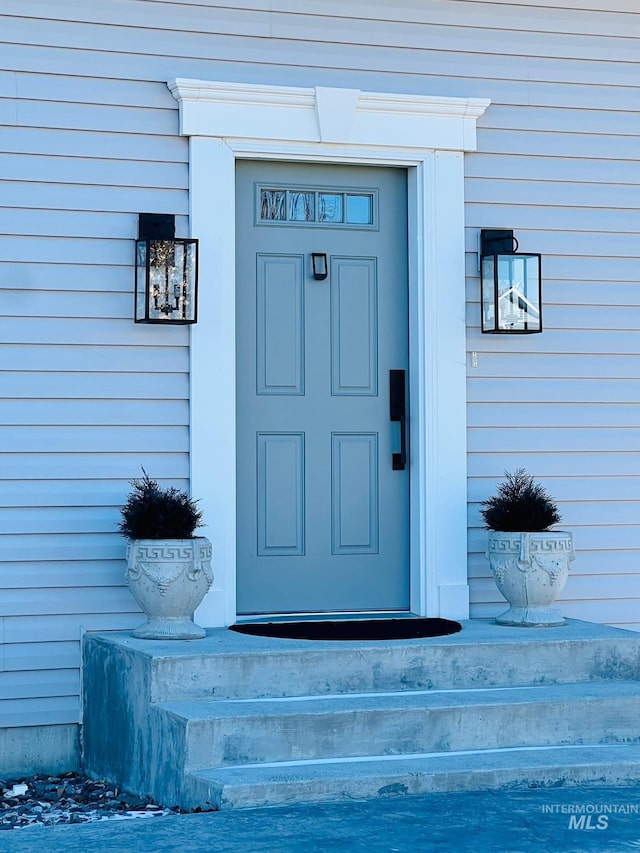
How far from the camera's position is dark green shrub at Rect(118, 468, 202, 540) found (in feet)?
15.5

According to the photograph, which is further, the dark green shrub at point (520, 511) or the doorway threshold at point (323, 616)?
the doorway threshold at point (323, 616)

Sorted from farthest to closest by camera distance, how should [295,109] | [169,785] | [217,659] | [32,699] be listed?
[295,109] → [32,699] → [217,659] → [169,785]

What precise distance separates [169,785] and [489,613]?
1935mm

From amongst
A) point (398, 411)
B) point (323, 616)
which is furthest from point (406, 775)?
point (398, 411)

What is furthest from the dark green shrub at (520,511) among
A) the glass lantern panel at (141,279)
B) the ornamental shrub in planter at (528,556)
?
the glass lantern panel at (141,279)

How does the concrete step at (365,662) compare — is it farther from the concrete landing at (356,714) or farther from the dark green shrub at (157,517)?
the dark green shrub at (157,517)

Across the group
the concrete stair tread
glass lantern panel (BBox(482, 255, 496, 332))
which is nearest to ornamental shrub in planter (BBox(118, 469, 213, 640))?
the concrete stair tread

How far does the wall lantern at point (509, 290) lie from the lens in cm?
543

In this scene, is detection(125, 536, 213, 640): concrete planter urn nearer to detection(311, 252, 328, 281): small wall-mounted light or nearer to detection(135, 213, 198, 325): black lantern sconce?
detection(135, 213, 198, 325): black lantern sconce

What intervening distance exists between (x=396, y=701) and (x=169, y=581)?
967 mm

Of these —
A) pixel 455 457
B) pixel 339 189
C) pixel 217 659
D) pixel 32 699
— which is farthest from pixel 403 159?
pixel 32 699

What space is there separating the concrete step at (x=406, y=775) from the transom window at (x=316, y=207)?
2.41 meters

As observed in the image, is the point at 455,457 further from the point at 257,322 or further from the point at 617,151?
the point at 617,151

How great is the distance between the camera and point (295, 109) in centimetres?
532
